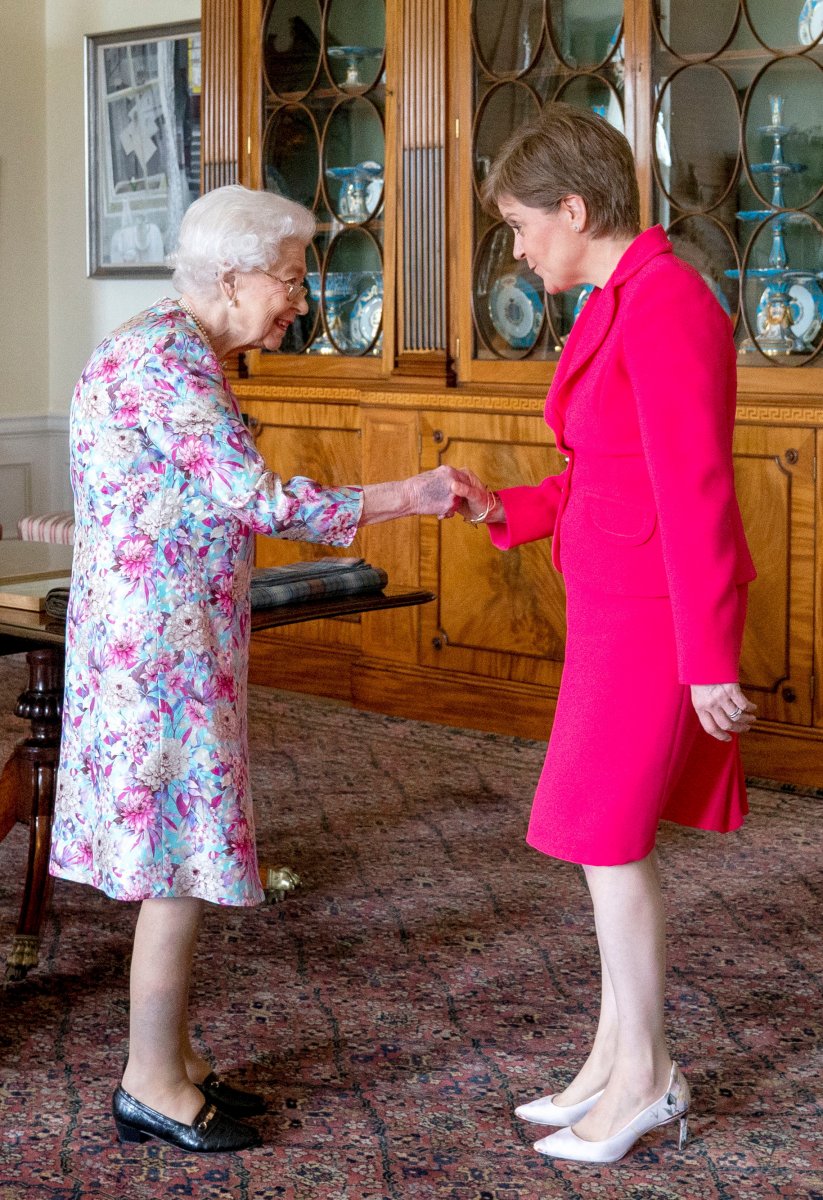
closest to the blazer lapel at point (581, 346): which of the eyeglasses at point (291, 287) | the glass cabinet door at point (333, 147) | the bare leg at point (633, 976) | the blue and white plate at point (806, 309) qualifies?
the eyeglasses at point (291, 287)

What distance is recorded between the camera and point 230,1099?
224cm

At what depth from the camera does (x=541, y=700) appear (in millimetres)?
4461

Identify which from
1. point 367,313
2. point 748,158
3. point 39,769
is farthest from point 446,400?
point 39,769

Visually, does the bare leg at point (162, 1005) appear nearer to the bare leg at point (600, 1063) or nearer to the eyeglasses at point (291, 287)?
the bare leg at point (600, 1063)

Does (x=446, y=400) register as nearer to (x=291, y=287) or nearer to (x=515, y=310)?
(x=515, y=310)

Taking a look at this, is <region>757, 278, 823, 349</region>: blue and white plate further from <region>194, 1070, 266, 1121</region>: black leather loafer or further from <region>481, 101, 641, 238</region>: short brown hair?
<region>194, 1070, 266, 1121</region>: black leather loafer

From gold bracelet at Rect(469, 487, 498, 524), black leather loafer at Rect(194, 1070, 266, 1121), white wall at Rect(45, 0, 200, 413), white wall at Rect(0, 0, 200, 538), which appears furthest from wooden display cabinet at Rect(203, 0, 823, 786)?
black leather loafer at Rect(194, 1070, 266, 1121)

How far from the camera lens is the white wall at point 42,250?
622 centimetres

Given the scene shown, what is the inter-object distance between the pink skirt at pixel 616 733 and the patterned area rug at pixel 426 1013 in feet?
1.69

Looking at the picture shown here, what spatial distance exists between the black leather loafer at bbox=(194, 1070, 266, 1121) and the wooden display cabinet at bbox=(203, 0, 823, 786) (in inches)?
87.2

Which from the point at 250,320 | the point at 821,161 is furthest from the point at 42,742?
the point at 821,161

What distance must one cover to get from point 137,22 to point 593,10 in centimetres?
250

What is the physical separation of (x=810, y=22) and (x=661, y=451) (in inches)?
102

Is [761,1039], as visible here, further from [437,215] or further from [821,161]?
[437,215]
